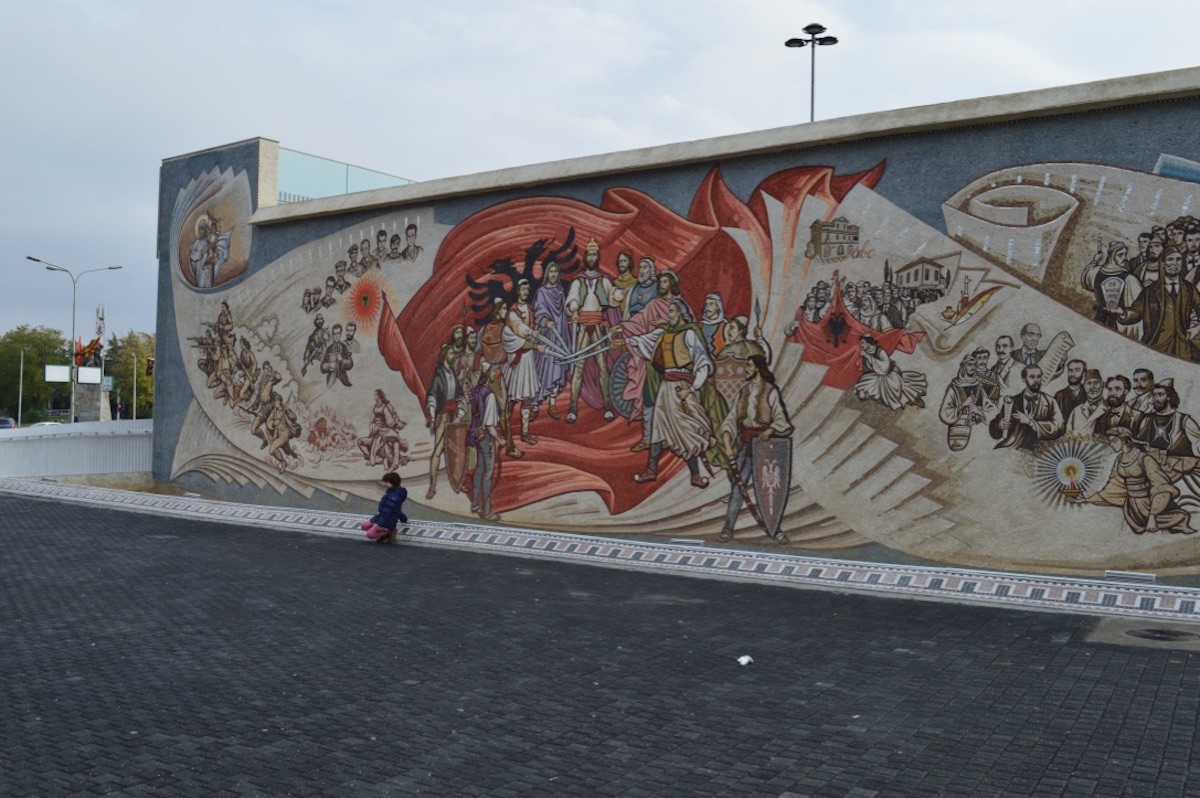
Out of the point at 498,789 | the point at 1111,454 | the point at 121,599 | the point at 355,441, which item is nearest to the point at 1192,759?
the point at 498,789

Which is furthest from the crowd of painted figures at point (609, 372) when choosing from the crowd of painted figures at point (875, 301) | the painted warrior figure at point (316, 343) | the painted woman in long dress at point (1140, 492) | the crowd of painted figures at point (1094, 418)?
the painted woman in long dress at point (1140, 492)

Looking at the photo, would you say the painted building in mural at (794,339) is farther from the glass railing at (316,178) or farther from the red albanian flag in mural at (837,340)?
the glass railing at (316,178)

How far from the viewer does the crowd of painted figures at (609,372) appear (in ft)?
38.6

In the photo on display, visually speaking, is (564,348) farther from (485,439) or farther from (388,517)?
(388,517)

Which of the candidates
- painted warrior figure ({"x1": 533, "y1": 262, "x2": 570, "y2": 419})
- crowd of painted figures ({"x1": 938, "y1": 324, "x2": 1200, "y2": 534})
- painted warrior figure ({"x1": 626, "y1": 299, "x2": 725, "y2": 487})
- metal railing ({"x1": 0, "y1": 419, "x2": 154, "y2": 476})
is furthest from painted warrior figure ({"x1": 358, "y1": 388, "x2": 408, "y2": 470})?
crowd of painted figures ({"x1": 938, "y1": 324, "x2": 1200, "y2": 534})

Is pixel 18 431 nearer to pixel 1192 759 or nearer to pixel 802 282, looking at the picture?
pixel 802 282

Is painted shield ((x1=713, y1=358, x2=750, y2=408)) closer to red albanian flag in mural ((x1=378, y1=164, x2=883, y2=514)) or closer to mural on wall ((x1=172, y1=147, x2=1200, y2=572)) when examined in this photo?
mural on wall ((x1=172, y1=147, x2=1200, y2=572))

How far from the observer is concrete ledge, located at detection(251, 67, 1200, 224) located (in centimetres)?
940

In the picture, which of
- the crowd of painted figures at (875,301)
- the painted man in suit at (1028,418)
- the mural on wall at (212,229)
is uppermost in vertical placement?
Result: the mural on wall at (212,229)

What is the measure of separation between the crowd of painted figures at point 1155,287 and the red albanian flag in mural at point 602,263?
2.51m

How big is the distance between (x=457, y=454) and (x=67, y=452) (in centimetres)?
1087

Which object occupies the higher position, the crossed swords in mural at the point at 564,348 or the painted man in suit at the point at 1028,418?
the crossed swords in mural at the point at 564,348

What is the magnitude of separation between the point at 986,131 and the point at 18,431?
1995 centimetres

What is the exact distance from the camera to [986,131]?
403 inches
